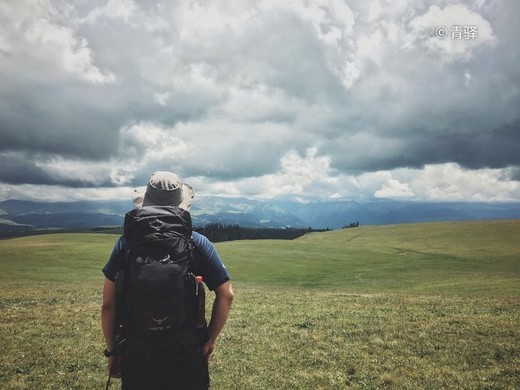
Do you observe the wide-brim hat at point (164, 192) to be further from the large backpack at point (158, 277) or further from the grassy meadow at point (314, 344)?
the grassy meadow at point (314, 344)

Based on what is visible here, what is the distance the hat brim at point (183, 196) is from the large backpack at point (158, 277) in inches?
Result: 16.5

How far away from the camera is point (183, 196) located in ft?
20.1

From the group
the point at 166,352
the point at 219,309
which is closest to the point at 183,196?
the point at 219,309

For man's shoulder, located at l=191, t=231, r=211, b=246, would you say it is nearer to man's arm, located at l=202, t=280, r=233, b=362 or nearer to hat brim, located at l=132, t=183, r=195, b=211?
hat brim, located at l=132, t=183, r=195, b=211

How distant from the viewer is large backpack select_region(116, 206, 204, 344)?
516cm

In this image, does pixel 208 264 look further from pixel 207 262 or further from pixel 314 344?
pixel 314 344

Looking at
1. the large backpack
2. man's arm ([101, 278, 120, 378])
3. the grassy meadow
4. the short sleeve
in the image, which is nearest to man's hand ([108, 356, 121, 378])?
man's arm ([101, 278, 120, 378])

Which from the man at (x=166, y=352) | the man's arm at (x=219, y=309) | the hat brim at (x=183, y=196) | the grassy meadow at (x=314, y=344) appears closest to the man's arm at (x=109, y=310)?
the man at (x=166, y=352)

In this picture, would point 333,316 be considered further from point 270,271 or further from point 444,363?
point 270,271

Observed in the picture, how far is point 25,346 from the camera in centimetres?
1427

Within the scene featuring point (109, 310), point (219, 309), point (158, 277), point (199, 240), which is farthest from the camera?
point (219, 309)

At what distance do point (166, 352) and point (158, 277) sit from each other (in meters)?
1.04

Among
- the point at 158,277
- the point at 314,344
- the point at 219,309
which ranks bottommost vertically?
the point at 314,344

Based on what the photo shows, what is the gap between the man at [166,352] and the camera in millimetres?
5156
